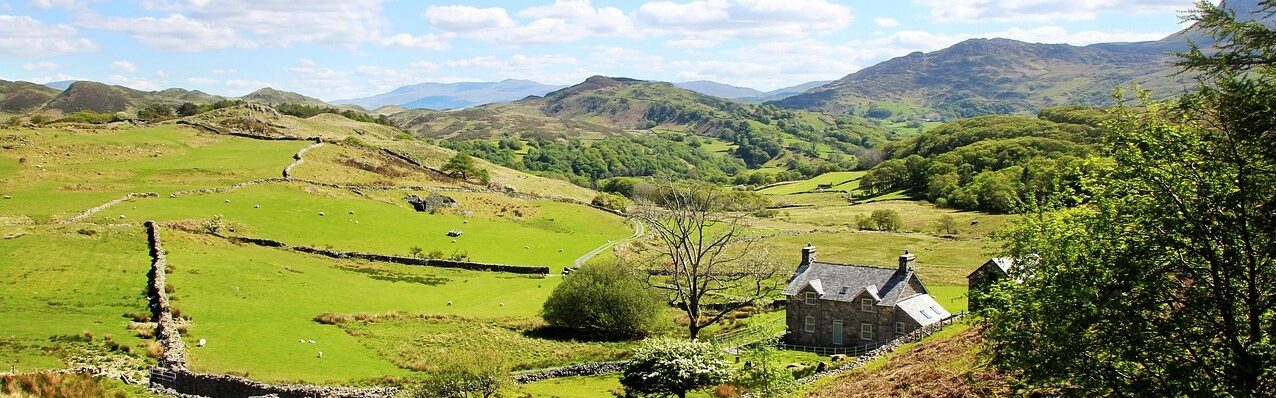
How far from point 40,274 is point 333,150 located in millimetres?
71404

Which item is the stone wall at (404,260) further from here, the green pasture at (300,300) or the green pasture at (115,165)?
the green pasture at (115,165)

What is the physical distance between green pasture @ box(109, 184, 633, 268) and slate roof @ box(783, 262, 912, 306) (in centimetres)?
2735

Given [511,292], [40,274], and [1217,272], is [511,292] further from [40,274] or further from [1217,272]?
[1217,272]

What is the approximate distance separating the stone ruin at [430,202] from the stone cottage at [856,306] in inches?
1906

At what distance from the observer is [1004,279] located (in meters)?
18.0

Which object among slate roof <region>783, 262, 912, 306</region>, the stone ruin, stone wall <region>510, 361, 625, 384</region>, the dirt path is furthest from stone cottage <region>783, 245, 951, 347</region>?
the stone ruin

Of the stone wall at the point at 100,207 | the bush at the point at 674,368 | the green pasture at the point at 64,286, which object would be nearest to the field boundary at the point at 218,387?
the green pasture at the point at 64,286

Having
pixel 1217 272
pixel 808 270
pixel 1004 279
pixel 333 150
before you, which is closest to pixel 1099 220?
pixel 1217 272

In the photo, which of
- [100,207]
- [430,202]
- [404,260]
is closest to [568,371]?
[404,260]

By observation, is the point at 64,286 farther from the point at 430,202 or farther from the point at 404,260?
the point at 430,202

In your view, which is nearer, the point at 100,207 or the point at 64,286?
the point at 64,286

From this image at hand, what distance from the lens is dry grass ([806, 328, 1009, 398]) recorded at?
75.8 feet

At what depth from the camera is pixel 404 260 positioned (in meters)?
67.1

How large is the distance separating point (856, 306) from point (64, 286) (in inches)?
1714
